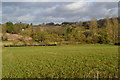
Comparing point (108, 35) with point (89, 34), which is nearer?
point (108, 35)

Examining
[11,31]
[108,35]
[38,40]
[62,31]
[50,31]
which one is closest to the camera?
[108,35]

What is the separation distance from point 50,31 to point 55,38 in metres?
14.3

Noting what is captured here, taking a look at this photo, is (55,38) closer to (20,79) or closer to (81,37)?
(81,37)

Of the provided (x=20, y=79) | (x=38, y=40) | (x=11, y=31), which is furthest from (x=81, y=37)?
(x=20, y=79)

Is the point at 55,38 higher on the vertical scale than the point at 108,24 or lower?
lower

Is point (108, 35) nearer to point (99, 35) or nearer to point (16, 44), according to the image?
point (99, 35)

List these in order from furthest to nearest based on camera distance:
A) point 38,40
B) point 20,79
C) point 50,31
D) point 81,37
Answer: point 50,31, point 38,40, point 81,37, point 20,79

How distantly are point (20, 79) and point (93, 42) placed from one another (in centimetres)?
5396

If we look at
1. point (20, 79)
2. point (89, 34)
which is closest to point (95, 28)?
point (89, 34)

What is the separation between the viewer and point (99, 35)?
6084 centimetres

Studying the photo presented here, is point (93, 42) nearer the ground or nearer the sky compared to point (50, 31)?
nearer the ground

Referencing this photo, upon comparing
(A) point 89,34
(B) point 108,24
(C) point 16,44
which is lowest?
(C) point 16,44

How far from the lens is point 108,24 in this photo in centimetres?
6606

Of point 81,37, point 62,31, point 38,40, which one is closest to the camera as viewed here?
point 81,37
